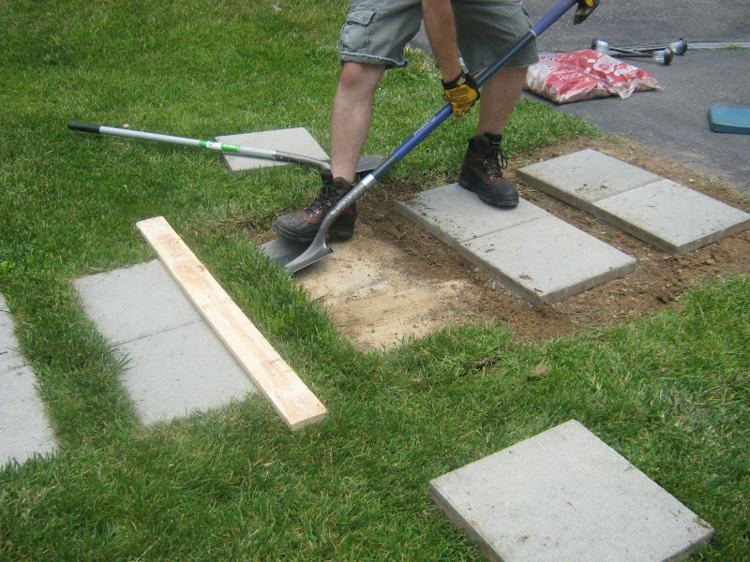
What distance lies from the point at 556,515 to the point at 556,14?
2.49 m

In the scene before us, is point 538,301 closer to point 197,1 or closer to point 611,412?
point 611,412

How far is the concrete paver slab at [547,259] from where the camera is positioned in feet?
10.0

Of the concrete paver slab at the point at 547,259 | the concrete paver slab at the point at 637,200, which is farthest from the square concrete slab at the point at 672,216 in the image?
the concrete paver slab at the point at 547,259

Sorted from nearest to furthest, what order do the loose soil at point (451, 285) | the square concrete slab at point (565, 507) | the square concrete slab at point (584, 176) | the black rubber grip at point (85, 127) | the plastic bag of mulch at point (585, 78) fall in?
the square concrete slab at point (565, 507), the loose soil at point (451, 285), the square concrete slab at point (584, 176), the black rubber grip at point (85, 127), the plastic bag of mulch at point (585, 78)

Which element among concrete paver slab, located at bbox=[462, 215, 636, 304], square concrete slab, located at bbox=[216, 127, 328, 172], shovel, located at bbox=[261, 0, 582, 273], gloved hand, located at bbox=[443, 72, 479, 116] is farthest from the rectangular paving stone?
square concrete slab, located at bbox=[216, 127, 328, 172]

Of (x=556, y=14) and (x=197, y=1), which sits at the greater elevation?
(x=556, y=14)

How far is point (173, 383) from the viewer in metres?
2.52

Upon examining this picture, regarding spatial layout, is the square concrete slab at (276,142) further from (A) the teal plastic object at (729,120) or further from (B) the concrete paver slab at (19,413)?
(A) the teal plastic object at (729,120)

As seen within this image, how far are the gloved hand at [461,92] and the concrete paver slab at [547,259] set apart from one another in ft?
1.98

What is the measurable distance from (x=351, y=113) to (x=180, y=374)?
4.57ft

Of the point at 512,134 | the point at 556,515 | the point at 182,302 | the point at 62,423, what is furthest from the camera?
the point at 512,134

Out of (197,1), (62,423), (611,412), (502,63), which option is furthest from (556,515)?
(197,1)

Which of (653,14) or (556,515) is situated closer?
(556,515)

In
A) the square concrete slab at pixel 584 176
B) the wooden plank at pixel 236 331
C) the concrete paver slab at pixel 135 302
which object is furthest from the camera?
the square concrete slab at pixel 584 176
